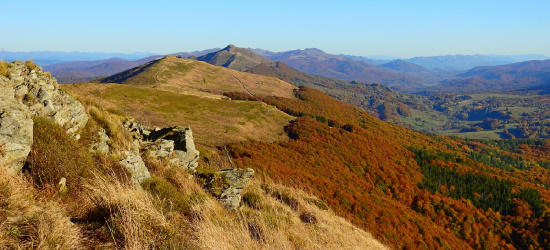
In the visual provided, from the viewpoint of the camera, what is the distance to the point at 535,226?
278ft

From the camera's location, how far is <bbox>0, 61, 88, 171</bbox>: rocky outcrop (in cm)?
686

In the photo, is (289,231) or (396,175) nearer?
(289,231)

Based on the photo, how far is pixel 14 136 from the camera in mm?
7035

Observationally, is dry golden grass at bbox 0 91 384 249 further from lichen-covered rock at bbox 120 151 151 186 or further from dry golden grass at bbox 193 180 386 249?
lichen-covered rock at bbox 120 151 151 186

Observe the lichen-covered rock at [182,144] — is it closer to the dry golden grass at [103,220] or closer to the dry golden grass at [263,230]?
the dry golden grass at [263,230]

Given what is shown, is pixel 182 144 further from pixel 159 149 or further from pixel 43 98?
pixel 43 98

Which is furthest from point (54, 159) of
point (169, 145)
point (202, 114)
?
point (202, 114)

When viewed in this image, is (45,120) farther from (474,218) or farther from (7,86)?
(474,218)

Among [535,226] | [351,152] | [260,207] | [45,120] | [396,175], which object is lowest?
[535,226]

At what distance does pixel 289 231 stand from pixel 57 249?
5.88 metres

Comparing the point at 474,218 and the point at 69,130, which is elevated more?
the point at 69,130

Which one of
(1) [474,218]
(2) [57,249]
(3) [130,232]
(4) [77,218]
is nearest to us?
(2) [57,249]

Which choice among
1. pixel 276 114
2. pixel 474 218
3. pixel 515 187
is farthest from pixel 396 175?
pixel 515 187

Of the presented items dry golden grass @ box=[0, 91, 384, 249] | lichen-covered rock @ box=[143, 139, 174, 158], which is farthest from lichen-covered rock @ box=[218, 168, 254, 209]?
lichen-covered rock @ box=[143, 139, 174, 158]
